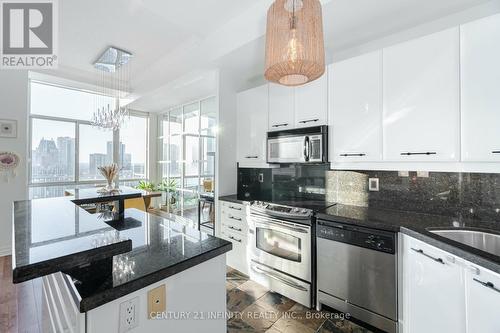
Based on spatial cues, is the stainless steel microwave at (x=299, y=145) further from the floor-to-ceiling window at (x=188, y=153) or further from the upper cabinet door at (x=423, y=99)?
the floor-to-ceiling window at (x=188, y=153)

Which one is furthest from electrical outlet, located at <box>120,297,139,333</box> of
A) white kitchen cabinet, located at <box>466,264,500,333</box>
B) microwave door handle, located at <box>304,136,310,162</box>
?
microwave door handle, located at <box>304,136,310,162</box>

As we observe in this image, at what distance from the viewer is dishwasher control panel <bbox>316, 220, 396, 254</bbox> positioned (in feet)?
5.49

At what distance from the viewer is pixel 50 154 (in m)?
4.28

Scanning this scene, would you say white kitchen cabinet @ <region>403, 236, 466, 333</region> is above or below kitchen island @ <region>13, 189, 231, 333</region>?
below

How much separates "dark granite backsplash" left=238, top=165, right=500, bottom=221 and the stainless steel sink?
1.13ft

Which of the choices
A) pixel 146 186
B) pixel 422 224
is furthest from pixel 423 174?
pixel 146 186

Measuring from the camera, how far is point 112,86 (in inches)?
183

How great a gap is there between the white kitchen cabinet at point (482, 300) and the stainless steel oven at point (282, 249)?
3.57 feet

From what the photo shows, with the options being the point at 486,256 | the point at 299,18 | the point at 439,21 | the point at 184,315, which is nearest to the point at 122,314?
the point at 184,315

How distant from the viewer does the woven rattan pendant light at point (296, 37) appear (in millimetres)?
1429

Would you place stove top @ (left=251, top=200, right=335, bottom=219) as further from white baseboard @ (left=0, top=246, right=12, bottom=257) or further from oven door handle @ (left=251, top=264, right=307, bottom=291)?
white baseboard @ (left=0, top=246, right=12, bottom=257)

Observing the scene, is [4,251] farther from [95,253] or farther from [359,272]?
[359,272]

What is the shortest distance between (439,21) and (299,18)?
5.04 feet

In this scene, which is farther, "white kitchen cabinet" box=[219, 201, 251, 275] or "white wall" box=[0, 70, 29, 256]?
"white wall" box=[0, 70, 29, 256]
